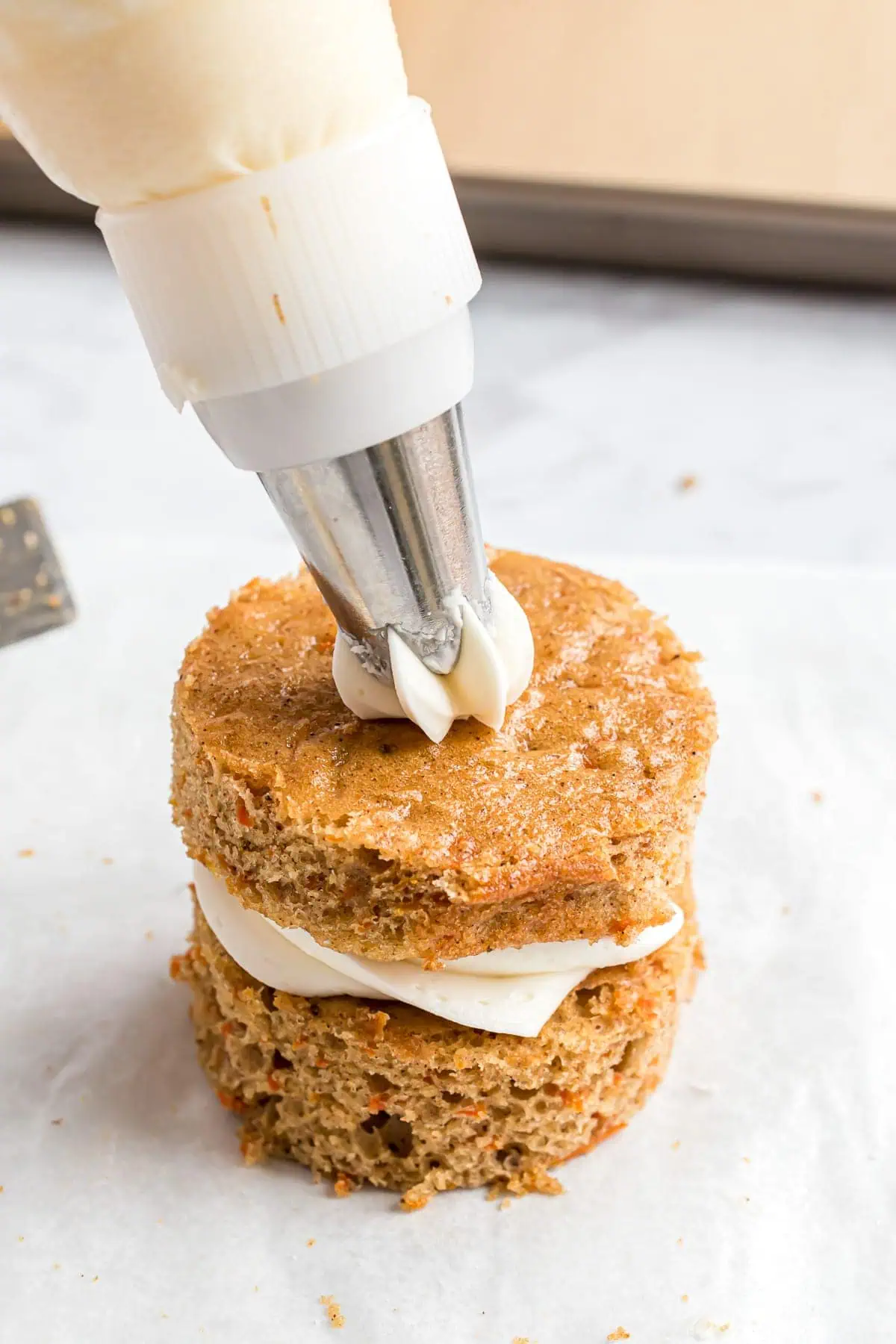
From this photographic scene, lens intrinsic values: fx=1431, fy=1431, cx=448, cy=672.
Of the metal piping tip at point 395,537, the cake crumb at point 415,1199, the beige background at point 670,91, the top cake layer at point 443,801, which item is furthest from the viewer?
the beige background at point 670,91

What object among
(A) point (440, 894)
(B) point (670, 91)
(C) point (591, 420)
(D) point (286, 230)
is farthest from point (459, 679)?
(B) point (670, 91)

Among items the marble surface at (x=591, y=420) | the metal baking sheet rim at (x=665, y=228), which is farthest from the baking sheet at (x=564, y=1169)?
the metal baking sheet rim at (x=665, y=228)

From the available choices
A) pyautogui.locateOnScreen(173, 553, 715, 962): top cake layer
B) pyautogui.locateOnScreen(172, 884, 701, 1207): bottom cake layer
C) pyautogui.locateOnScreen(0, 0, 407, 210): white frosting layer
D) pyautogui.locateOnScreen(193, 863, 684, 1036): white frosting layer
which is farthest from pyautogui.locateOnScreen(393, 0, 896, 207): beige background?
pyautogui.locateOnScreen(0, 0, 407, 210): white frosting layer

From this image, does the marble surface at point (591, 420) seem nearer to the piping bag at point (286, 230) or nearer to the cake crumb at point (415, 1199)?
the cake crumb at point (415, 1199)

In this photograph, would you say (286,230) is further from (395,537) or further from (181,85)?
(395,537)

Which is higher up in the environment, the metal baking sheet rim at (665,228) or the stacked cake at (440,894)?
the stacked cake at (440,894)

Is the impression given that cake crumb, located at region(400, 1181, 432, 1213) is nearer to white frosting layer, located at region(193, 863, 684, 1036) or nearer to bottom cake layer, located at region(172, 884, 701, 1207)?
bottom cake layer, located at region(172, 884, 701, 1207)

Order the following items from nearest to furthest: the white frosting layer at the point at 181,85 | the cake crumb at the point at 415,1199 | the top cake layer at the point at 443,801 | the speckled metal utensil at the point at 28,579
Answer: the white frosting layer at the point at 181,85, the top cake layer at the point at 443,801, the cake crumb at the point at 415,1199, the speckled metal utensil at the point at 28,579
